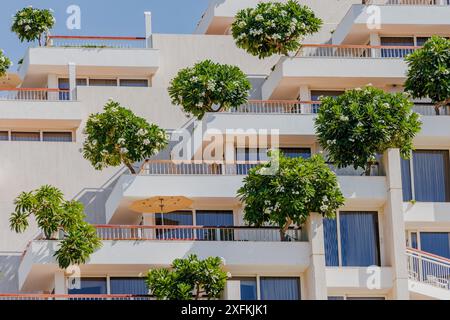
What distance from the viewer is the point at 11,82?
2923 inches

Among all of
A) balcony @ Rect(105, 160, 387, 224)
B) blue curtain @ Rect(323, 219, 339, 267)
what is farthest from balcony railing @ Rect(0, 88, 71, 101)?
blue curtain @ Rect(323, 219, 339, 267)

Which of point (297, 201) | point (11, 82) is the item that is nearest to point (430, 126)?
point (297, 201)

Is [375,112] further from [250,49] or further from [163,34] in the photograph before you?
[163,34]

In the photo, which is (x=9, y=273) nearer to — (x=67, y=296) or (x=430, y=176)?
(x=67, y=296)

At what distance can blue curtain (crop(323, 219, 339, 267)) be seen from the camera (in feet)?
194

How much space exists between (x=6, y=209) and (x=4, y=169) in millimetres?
1748

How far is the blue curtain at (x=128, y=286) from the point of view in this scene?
5888 centimetres

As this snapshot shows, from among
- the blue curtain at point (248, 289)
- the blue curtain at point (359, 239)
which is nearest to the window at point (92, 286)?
the blue curtain at point (248, 289)

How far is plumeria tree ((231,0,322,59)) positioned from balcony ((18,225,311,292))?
987cm

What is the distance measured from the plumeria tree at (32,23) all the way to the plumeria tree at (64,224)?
12499 millimetres

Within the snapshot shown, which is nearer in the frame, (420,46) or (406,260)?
(406,260)

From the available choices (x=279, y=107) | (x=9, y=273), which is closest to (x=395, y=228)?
(x=279, y=107)

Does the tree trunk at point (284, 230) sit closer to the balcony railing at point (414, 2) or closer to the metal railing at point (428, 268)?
the metal railing at point (428, 268)
